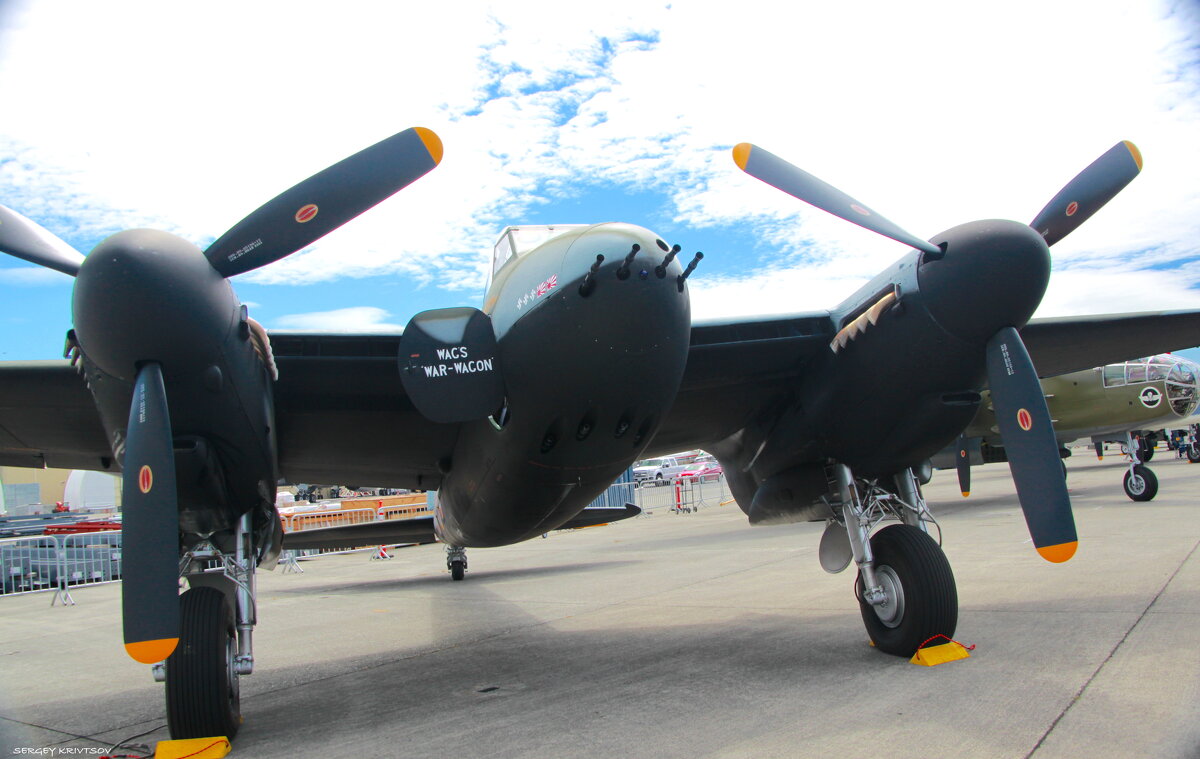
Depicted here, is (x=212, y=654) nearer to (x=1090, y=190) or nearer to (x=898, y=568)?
(x=898, y=568)

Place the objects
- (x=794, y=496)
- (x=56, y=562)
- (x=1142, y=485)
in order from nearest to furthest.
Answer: (x=794, y=496) → (x=56, y=562) → (x=1142, y=485)

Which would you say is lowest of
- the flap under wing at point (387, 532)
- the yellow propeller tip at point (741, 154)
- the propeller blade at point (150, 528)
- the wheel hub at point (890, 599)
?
the wheel hub at point (890, 599)

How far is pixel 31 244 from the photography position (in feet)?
14.6

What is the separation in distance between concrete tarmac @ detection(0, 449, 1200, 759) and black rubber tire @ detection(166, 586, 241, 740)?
0.27 m

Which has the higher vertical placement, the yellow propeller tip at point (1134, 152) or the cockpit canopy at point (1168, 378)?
the yellow propeller tip at point (1134, 152)

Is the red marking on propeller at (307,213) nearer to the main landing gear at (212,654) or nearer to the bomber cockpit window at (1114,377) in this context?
the main landing gear at (212,654)

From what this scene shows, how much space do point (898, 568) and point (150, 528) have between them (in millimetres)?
5155

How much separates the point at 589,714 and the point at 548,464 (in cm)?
166

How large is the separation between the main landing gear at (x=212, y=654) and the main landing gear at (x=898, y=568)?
15.1 ft

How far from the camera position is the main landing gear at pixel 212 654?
4684mm

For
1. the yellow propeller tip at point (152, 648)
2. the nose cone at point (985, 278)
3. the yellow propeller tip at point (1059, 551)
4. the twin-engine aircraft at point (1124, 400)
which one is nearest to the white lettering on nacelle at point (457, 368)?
the yellow propeller tip at point (152, 648)

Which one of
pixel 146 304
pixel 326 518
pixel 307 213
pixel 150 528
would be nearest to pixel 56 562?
pixel 326 518

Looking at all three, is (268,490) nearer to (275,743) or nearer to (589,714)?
(275,743)

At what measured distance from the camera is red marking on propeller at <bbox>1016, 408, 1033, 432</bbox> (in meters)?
5.05
